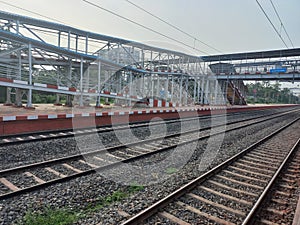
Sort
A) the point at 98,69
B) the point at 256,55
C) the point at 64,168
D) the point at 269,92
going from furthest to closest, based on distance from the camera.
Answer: the point at 269,92, the point at 256,55, the point at 98,69, the point at 64,168

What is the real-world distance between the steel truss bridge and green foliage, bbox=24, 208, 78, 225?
933cm

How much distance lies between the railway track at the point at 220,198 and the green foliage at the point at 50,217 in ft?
2.77

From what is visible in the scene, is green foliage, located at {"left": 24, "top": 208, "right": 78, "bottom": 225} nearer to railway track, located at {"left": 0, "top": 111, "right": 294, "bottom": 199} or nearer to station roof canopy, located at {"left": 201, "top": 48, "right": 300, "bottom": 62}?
railway track, located at {"left": 0, "top": 111, "right": 294, "bottom": 199}

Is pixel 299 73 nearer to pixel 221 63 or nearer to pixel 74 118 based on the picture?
pixel 221 63

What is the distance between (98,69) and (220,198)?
46.9 ft

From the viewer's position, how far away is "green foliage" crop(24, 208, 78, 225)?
3.12 meters

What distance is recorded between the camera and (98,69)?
54.5ft

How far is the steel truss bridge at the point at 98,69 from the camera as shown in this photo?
Result: 1341 cm

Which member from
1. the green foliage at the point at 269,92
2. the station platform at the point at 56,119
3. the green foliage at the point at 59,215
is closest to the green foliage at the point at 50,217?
the green foliage at the point at 59,215

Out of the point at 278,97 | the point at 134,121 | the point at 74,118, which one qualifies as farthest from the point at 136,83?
the point at 278,97

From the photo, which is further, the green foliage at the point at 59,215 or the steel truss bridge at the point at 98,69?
the steel truss bridge at the point at 98,69

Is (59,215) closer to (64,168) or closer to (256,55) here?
(64,168)

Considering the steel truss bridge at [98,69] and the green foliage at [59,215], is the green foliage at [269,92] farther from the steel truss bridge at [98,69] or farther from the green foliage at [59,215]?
the green foliage at [59,215]

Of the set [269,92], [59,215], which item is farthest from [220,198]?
[269,92]
